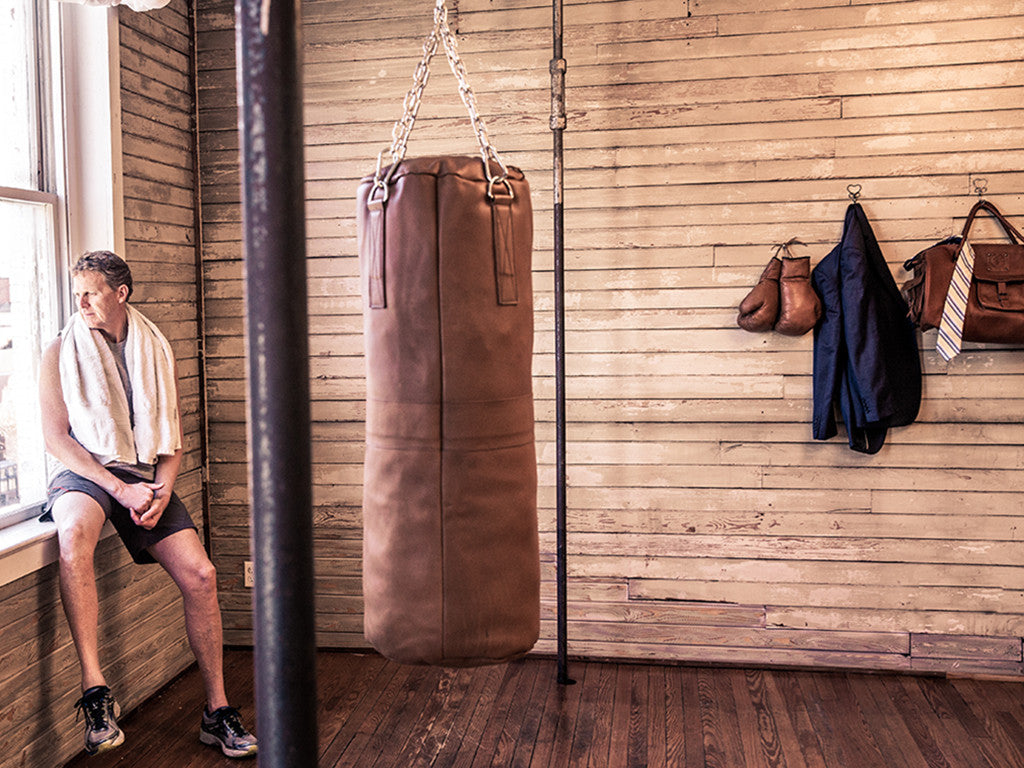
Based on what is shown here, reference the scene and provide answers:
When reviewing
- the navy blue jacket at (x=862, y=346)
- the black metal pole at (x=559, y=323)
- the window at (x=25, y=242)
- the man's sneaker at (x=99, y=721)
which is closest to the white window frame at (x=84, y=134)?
the window at (x=25, y=242)

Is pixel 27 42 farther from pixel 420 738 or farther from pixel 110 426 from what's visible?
pixel 420 738

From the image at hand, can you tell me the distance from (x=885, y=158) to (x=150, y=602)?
321 cm

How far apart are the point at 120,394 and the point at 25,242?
1.95 feet

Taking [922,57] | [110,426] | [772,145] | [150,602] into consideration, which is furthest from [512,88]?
[150,602]

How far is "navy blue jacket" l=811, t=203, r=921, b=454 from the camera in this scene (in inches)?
123

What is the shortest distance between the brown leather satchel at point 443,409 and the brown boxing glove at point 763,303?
1.91 meters

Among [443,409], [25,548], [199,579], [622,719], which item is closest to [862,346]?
[622,719]

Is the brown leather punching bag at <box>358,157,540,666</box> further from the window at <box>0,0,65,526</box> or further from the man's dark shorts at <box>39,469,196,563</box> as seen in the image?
the window at <box>0,0,65,526</box>

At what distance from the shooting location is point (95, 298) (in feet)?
8.79

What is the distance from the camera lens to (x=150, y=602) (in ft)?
10.6

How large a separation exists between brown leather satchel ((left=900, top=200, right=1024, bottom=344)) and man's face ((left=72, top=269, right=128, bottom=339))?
2.73m

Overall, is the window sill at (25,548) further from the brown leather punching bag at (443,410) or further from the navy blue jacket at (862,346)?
the navy blue jacket at (862,346)

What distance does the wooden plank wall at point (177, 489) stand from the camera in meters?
2.54

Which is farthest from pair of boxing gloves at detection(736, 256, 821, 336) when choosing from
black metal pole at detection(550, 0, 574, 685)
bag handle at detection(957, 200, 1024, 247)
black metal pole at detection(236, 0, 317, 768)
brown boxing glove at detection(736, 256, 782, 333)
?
black metal pole at detection(236, 0, 317, 768)
